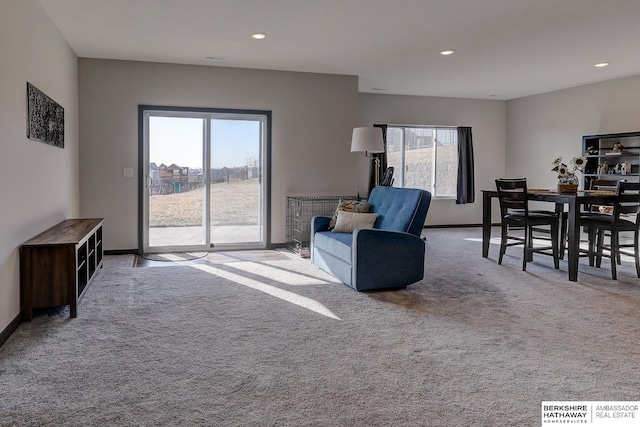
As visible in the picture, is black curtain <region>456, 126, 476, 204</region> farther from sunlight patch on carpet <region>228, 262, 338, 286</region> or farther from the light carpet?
sunlight patch on carpet <region>228, 262, 338, 286</region>

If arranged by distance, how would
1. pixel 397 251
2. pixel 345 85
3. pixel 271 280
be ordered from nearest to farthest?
1. pixel 397 251
2. pixel 271 280
3. pixel 345 85

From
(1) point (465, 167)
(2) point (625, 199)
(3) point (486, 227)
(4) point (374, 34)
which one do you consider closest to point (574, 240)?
(2) point (625, 199)

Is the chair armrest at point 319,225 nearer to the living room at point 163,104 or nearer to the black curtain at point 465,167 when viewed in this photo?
the living room at point 163,104

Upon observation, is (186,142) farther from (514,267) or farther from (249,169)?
(514,267)

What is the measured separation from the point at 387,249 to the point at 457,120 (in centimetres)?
578

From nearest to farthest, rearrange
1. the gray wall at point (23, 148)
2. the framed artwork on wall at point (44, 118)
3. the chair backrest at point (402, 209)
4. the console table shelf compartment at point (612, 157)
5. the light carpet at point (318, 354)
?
the light carpet at point (318, 354), the gray wall at point (23, 148), the framed artwork on wall at point (44, 118), the chair backrest at point (402, 209), the console table shelf compartment at point (612, 157)

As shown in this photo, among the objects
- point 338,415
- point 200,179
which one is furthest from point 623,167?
point 338,415

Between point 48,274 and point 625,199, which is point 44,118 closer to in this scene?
point 48,274

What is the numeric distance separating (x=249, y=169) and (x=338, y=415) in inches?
196

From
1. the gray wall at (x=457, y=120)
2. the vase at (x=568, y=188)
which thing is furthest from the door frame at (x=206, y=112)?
the vase at (x=568, y=188)

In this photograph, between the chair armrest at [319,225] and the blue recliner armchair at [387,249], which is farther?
the chair armrest at [319,225]

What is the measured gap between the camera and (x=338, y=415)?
214 cm

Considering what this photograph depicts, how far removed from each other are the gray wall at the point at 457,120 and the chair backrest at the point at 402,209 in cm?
363

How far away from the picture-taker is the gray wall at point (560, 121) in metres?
7.23
